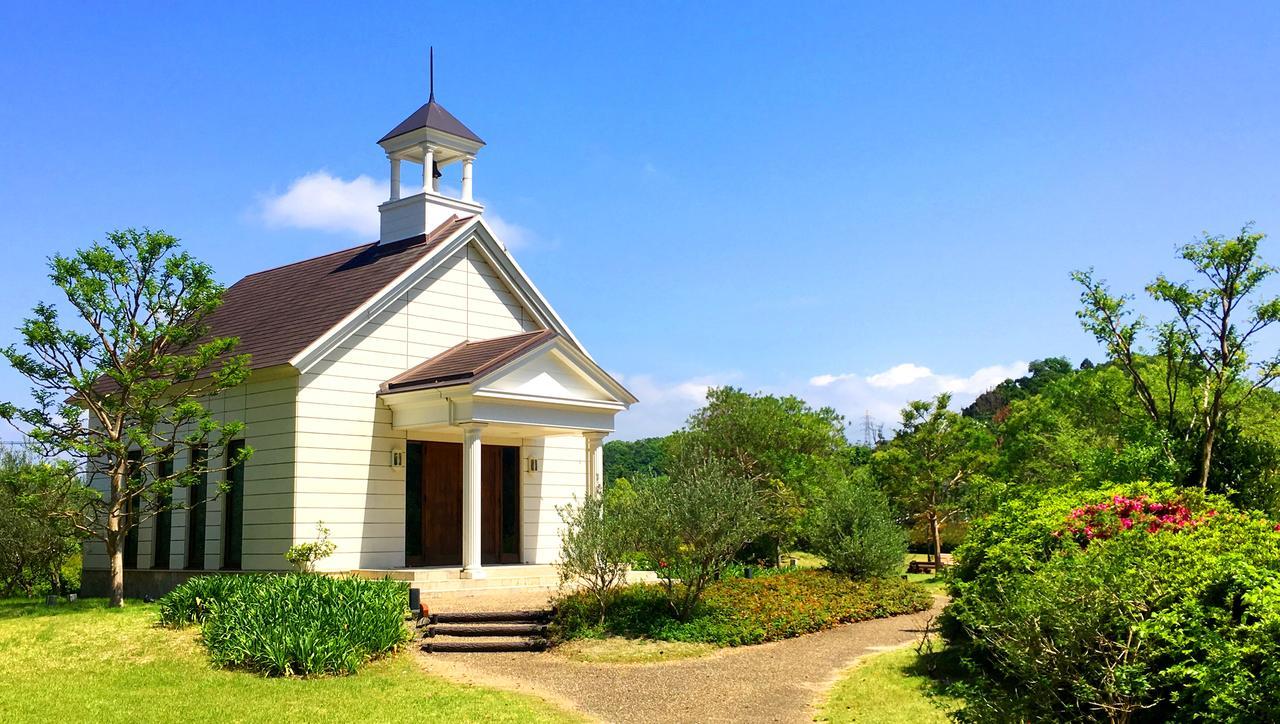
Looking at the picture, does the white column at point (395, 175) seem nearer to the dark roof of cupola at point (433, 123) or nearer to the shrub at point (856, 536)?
the dark roof of cupola at point (433, 123)

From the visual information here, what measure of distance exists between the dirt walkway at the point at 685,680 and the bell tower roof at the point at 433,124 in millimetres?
14732

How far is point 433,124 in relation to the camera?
2594 cm

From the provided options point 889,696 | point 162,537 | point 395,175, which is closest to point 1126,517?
point 889,696

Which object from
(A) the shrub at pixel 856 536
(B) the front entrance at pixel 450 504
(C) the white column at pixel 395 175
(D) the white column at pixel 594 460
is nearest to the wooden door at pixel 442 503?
(B) the front entrance at pixel 450 504

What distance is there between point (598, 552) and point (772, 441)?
19716mm

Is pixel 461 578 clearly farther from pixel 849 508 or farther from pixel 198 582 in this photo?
pixel 849 508

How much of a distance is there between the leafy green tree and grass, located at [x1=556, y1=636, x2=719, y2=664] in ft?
59.8

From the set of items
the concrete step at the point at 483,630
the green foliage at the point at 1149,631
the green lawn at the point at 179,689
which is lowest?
the green lawn at the point at 179,689

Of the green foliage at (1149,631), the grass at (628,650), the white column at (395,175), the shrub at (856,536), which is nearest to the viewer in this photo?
the green foliage at (1149,631)

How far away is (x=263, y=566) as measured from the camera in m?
21.6

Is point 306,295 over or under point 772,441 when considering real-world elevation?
over

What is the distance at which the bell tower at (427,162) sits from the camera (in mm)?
25828

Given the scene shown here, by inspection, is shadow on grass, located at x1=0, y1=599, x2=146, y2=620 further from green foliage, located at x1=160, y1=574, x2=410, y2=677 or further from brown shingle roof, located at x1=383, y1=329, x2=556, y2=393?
brown shingle roof, located at x1=383, y1=329, x2=556, y2=393

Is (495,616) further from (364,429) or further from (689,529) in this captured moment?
(364,429)
